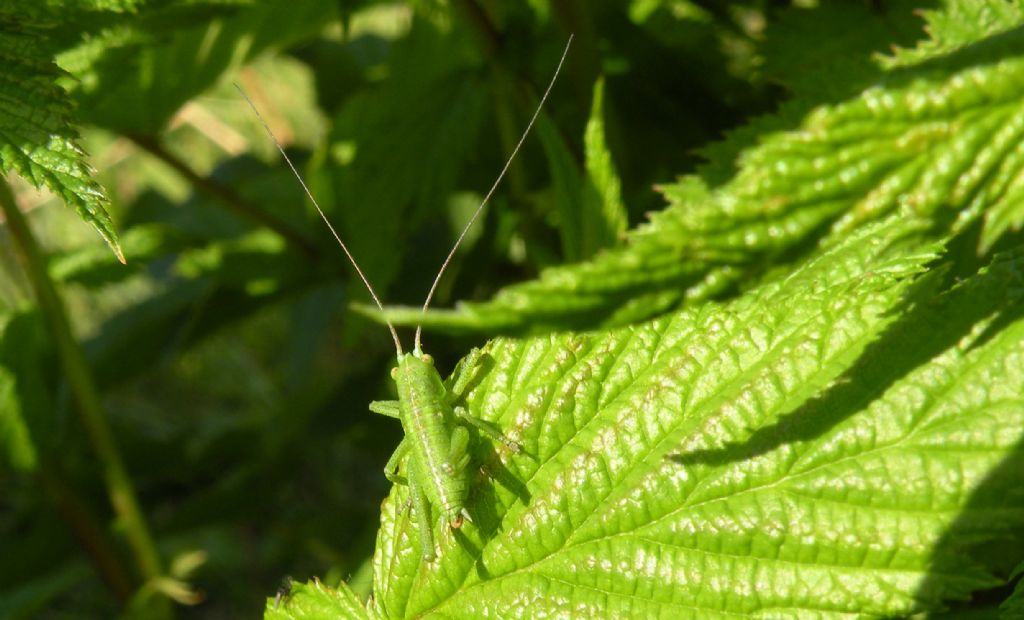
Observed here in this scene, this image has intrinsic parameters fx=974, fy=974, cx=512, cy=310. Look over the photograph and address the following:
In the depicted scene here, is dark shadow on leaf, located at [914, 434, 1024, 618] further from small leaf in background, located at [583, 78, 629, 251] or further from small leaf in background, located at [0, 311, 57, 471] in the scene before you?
small leaf in background, located at [0, 311, 57, 471]

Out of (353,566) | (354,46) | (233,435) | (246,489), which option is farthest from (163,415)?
(353,566)

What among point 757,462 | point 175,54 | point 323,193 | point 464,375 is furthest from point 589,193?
point 175,54

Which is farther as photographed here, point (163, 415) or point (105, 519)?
point (163, 415)

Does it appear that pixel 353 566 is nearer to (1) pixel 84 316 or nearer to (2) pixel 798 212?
(2) pixel 798 212

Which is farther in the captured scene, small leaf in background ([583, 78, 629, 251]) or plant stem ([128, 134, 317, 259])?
plant stem ([128, 134, 317, 259])

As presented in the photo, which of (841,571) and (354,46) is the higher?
(354,46)

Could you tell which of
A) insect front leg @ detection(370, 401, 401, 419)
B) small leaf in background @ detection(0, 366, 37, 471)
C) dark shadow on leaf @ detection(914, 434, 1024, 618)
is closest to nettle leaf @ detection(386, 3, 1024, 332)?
dark shadow on leaf @ detection(914, 434, 1024, 618)

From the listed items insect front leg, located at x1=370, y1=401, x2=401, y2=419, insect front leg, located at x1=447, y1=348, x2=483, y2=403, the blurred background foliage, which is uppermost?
the blurred background foliage
